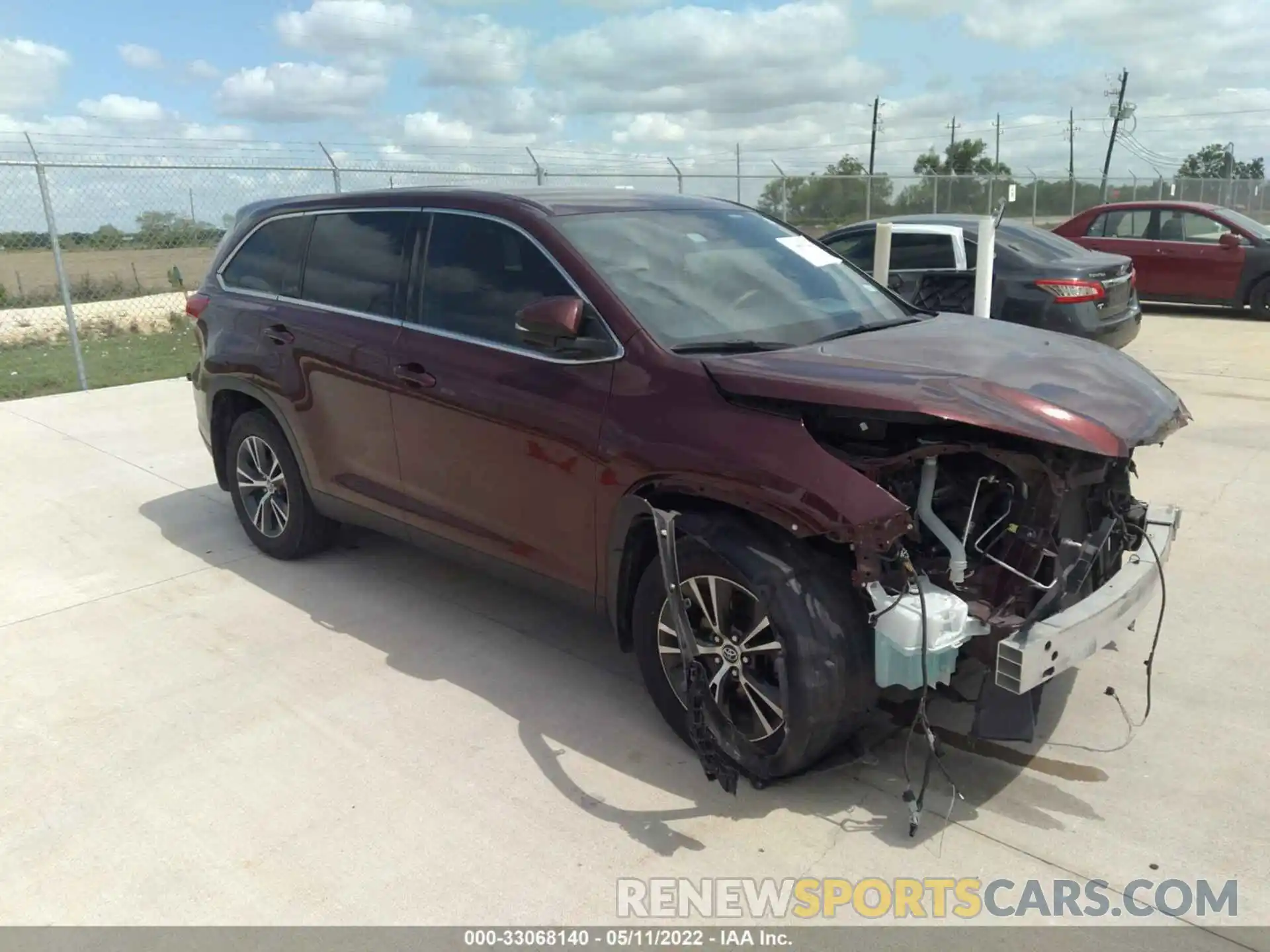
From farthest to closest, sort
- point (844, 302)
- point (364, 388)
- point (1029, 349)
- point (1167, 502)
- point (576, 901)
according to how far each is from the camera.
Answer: point (1167, 502) < point (364, 388) < point (844, 302) < point (1029, 349) < point (576, 901)

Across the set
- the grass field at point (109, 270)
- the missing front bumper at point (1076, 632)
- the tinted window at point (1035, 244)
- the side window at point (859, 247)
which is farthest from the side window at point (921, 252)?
the grass field at point (109, 270)

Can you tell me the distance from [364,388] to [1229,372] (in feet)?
29.5

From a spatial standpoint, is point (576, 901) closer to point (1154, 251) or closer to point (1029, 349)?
point (1029, 349)

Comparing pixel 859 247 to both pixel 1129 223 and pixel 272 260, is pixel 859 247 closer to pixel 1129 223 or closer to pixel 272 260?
pixel 272 260

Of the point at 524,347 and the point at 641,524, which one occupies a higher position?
the point at 524,347

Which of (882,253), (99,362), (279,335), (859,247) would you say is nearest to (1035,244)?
(859,247)

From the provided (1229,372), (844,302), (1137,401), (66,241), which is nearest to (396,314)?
(844,302)

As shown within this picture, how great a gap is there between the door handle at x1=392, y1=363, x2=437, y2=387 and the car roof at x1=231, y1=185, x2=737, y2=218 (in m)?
0.70

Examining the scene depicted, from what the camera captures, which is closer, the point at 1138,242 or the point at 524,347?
the point at 524,347

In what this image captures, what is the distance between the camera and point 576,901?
279 cm

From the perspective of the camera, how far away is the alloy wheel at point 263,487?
5.28 m

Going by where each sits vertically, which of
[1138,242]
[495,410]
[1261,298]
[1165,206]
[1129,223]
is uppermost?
[1165,206]

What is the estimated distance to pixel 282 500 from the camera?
209 inches

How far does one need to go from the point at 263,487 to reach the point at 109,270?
56.5 ft
